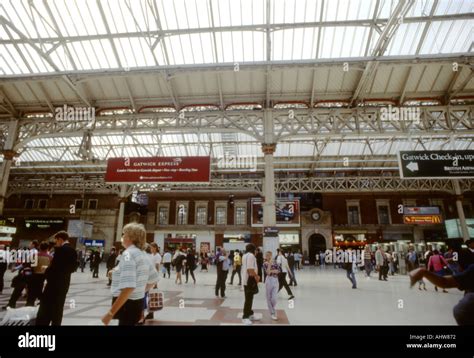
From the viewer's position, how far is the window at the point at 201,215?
3103 centimetres

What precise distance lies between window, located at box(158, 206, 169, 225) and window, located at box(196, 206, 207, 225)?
3.43 meters

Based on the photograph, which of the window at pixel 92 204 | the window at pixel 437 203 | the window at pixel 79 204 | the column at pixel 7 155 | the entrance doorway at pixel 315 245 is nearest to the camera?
the column at pixel 7 155

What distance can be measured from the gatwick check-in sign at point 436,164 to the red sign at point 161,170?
7638 mm

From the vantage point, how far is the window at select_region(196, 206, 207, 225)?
31.0 metres

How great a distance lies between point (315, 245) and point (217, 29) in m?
24.5

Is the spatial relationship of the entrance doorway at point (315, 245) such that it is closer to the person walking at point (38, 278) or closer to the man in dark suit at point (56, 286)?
the person walking at point (38, 278)

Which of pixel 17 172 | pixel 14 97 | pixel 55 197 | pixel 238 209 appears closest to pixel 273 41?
pixel 14 97

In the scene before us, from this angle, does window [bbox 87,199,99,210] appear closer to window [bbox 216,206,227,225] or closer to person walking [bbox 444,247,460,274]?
window [bbox 216,206,227,225]

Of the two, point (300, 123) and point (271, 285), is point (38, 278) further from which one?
point (300, 123)

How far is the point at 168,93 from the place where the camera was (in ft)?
43.3

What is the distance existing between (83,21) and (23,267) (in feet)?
30.9

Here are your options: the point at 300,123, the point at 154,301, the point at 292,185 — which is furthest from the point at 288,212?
the point at 154,301

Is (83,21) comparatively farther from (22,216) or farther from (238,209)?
(22,216)

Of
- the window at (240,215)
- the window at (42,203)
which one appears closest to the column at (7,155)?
the window at (240,215)
